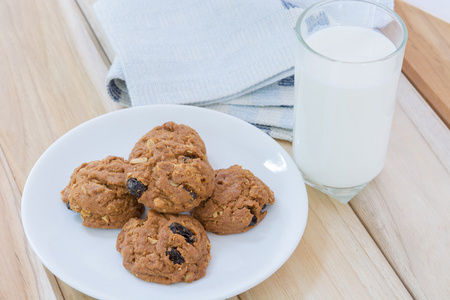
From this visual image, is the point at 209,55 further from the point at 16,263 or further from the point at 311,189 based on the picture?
the point at 16,263

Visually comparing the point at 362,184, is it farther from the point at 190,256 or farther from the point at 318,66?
the point at 190,256

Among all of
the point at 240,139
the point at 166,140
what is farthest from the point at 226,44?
the point at 166,140

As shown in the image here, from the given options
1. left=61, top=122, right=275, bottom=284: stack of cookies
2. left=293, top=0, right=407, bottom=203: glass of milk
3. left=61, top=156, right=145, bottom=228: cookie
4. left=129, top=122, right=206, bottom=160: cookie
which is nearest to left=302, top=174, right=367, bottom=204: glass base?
left=293, top=0, right=407, bottom=203: glass of milk

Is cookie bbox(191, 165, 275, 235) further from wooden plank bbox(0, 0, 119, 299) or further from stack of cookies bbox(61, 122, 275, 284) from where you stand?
wooden plank bbox(0, 0, 119, 299)

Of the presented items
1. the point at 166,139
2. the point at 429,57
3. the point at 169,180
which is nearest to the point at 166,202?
the point at 169,180

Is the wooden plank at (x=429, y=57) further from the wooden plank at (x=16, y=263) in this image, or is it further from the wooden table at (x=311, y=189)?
the wooden plank at (x=16, y=263)

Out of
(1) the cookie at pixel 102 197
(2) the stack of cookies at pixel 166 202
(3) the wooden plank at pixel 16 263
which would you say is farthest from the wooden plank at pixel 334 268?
(3) the wooden plank at pixel 16 263

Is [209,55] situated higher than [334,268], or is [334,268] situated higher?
[209,55]
